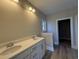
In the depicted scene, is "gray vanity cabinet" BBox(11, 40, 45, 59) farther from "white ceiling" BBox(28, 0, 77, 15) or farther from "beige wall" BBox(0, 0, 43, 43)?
"white ceiling" BBox(28, 0, 77, 15)

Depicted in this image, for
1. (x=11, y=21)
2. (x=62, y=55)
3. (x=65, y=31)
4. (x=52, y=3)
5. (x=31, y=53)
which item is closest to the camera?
(x=31, y=53)

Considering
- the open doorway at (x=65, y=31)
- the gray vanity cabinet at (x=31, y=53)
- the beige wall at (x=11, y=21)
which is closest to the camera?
the gray vanity cabinet at (x=31, y=53)

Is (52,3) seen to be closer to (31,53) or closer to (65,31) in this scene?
(31,53)

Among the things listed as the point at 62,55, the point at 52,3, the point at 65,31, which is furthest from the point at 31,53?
the point at 65,31

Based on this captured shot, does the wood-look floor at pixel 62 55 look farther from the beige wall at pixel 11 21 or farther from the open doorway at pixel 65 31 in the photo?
the open doorway at pixel 65 31

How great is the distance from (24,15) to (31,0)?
748mm

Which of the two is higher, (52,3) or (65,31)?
(52,3)

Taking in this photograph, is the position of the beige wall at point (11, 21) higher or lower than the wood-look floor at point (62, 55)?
higher

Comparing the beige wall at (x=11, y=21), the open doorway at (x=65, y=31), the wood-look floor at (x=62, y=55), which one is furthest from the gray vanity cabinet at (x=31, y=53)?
the open doorway at (x=65, y=31)

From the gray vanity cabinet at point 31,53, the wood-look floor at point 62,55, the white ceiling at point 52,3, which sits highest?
the white ceiling at point 52,3

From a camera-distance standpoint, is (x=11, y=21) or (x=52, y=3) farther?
(x=52, y=3)

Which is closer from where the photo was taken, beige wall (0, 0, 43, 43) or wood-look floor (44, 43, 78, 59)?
beige wall (0, 0, 43, 43)

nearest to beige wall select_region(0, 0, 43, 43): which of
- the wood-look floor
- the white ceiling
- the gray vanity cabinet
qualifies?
the gray vanity cabinet

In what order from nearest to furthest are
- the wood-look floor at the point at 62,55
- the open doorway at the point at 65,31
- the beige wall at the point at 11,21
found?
the beige wall at the point at 11,21 → the wood-look floor at the point at 62,55 → the open doorway at the point at 65,31
